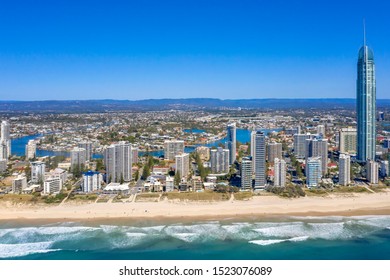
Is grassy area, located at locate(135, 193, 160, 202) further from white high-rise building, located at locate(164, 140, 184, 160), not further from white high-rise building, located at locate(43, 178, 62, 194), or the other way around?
white high-rise building, located at locate(164, 140, 184, 160)

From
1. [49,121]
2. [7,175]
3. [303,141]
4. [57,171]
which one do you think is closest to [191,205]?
[57,171]

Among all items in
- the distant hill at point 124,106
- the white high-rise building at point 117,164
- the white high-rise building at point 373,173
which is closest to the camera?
the white high-rise building at point 373,173

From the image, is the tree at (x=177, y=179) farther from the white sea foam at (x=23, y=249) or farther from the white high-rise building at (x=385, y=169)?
the white high-rise building at (x=385, y=169)

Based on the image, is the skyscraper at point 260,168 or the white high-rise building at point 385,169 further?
the white high-rise building at point 385,169

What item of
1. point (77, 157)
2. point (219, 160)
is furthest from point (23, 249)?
point (219, 160)

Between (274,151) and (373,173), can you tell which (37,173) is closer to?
(274,151)

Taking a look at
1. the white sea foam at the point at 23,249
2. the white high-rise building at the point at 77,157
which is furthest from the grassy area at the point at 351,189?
the white high-rise building at the point at 77,157
